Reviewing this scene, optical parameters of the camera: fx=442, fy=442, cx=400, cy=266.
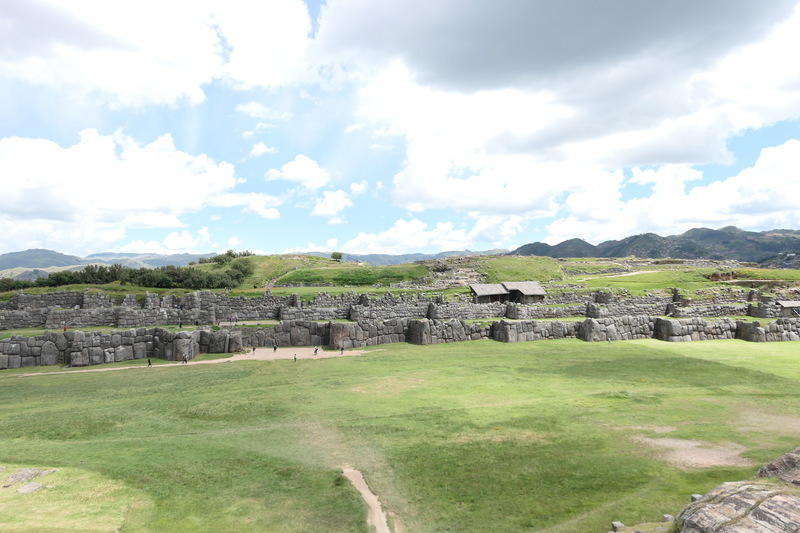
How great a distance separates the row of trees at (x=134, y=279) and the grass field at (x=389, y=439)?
39534 millimetres

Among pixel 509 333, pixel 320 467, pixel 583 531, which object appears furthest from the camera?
pixel 509 333

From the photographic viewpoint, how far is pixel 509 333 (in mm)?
26484

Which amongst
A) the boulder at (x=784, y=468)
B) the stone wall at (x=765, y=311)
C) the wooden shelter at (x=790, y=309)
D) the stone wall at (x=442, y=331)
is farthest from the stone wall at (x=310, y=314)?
the wooden shelter at (x=790, y=309)

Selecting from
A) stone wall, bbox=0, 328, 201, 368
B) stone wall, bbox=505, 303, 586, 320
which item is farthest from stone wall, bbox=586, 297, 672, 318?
stone wall, bbox=0, 328, 201, 368

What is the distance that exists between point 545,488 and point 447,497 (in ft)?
6.12

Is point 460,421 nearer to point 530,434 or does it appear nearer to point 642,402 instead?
point 530,434

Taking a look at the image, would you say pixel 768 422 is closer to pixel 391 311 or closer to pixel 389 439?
pixel 389 439

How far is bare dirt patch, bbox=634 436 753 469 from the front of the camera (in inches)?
356

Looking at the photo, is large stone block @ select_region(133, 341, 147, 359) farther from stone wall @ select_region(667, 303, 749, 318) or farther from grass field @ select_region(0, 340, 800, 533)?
stone wall @ select_region(667, 303, 749, 318)

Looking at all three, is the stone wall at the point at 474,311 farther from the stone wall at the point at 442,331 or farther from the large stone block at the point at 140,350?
the large stone block at the point at 140,350

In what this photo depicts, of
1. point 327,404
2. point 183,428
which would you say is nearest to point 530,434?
point 327,404

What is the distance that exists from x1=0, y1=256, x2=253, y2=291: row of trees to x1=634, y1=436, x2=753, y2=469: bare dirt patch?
2235 inches

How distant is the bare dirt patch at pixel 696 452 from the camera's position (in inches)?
356

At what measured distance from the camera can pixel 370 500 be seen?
8273 millimetres
